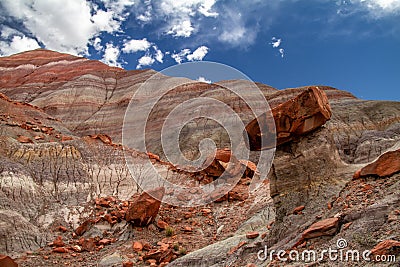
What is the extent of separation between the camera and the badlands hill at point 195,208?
26.7ft

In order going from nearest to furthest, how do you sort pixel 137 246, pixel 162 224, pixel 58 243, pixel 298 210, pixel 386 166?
1. pixel 386 166
2. pixel 298 210
3. pixel 137 246
4. pixel 58 243
5. pixel 162 224

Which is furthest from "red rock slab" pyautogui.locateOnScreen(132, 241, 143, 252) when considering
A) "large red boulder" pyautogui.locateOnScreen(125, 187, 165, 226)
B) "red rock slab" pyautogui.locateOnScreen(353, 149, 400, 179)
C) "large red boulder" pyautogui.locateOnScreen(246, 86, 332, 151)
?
"red rock slab" pyautogui.locateOnScreen(353, 149, 400, 179)

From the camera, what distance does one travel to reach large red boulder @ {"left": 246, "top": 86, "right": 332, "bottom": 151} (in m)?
11.2

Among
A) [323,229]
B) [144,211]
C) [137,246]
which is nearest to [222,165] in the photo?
[144,211]

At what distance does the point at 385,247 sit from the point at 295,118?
5969mm

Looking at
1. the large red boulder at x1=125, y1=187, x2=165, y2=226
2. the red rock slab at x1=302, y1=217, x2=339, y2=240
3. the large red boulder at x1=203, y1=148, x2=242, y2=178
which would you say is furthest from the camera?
the large red boulder at x1=203, y1=148, x2=242, y2=178

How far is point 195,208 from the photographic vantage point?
1967cm

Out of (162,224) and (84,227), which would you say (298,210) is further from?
(84,227)

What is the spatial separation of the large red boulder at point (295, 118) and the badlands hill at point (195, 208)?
4.9 inches

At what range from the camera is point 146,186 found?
23.5 metres

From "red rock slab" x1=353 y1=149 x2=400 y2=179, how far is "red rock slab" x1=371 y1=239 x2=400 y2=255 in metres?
3.23

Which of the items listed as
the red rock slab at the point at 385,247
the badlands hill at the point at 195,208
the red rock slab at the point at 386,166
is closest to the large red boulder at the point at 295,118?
the badlands hill at the point at 195,208

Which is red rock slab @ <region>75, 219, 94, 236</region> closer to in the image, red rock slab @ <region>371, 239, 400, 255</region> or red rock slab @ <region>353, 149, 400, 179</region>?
red rock slab @ <region>353, 149, 400, 179</region>

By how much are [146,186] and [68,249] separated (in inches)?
314
